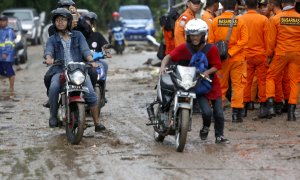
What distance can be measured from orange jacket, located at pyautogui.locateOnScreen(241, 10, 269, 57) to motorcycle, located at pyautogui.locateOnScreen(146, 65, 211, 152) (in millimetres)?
3285

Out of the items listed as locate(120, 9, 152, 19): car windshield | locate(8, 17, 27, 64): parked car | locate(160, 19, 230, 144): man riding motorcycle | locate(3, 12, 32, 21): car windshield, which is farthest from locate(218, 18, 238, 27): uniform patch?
locate(3, 12, 32, 21): car windshield

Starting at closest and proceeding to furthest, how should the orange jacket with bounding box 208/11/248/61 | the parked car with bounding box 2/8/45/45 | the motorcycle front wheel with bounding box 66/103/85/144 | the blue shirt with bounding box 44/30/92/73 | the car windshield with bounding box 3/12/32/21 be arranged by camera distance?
the motorcycle front wheel with bounding box 66/103/85/144, the blue shirt with bounding box 44/30/92/73, the orange jacket with bounding box 208/11/248/61, the parked car with bounding box 2/8/45/45, the car windshield with bounding box 3/12/32/21

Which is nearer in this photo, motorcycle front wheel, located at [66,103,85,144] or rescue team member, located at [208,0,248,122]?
motorcycle front wheel, located at [66,103,85,144]

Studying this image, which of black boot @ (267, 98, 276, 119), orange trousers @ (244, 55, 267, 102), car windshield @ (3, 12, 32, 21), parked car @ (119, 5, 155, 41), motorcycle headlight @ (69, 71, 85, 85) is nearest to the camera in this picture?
motorcycle headlight @ (69, 71, 85, 85)

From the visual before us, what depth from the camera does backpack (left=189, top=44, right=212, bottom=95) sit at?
999cm

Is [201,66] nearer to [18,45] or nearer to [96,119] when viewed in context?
[96,119]

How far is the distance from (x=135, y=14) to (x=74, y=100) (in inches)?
1231

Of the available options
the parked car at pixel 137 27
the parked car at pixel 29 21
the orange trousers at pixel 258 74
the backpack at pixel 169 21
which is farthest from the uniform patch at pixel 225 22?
the parked car at pixel 29 21

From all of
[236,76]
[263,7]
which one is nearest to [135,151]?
[236,76]

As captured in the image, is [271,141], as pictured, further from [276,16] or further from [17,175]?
[17,175]

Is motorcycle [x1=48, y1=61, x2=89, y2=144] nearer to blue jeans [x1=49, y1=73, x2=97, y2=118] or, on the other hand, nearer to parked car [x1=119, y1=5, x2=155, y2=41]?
blue jeans [x1=49, y1=73, x2=97, y2=118]

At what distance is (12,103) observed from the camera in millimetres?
16047

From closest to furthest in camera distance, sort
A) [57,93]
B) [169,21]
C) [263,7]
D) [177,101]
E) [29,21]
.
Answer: [177,101] < [57,93] < [263,7] < [169,21] < [29,21]

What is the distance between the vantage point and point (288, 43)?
12.6 m
